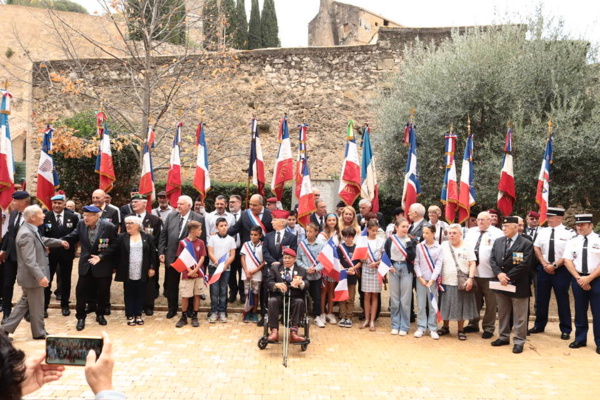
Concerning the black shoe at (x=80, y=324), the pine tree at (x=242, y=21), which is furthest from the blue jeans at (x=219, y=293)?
the pine tree at (x=242, y=21)

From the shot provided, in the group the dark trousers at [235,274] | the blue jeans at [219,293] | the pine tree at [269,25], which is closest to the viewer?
the blue jeans at [219,293]

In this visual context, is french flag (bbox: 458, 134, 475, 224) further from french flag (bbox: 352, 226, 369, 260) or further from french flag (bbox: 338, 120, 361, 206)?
french flag (bbox: 352, 226, 369, 260)

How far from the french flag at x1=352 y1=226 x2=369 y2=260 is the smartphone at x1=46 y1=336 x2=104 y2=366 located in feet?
19.1

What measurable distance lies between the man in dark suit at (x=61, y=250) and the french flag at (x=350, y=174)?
4.74 meters

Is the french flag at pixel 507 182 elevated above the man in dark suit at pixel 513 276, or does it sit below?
above

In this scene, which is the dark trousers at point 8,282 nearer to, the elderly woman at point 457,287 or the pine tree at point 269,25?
the elderly woman at point 457,287

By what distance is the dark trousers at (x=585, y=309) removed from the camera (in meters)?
6.75

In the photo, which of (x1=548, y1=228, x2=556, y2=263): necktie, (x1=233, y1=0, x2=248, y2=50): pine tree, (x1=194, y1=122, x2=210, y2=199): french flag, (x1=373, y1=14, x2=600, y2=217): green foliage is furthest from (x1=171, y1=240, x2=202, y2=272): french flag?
(x1=233, y1=0, x2=248, y2=50): pine tree

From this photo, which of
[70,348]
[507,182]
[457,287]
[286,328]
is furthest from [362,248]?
[70,348]

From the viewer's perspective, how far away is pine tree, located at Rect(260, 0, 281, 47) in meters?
30.0

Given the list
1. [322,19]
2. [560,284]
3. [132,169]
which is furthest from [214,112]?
[322,19]

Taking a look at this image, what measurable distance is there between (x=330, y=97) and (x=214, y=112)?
4.24 m

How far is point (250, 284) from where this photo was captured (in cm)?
766

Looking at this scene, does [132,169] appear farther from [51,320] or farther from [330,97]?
[51,320]
